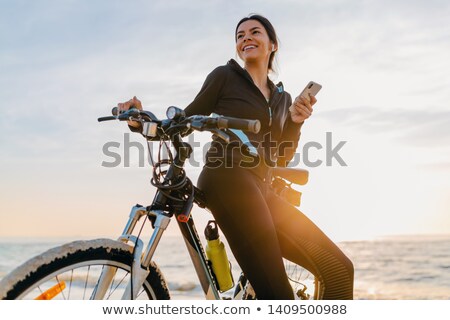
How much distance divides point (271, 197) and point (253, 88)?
0.83 m

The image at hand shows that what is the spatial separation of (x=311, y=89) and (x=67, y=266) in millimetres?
2065

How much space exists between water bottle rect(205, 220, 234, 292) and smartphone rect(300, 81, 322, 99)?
111 cm

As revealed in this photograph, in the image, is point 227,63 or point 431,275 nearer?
point 227,63

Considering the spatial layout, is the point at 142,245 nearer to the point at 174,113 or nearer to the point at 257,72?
the point at 174,113

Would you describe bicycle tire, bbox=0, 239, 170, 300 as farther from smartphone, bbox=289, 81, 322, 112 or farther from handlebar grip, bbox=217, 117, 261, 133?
smartphone, bbox=289, 81, 322, 112

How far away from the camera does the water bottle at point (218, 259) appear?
10.9 ft

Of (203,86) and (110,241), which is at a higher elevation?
(203,86)

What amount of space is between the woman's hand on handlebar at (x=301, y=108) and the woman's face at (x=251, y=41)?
517 mm

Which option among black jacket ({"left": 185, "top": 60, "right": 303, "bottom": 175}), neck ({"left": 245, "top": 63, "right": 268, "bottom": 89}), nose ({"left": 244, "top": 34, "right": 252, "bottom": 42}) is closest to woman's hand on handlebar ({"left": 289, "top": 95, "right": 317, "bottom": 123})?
black jacket ({"left": 185, "top": 60, "right": 303, "bottom": 175})

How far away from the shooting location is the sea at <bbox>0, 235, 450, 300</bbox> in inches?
675
